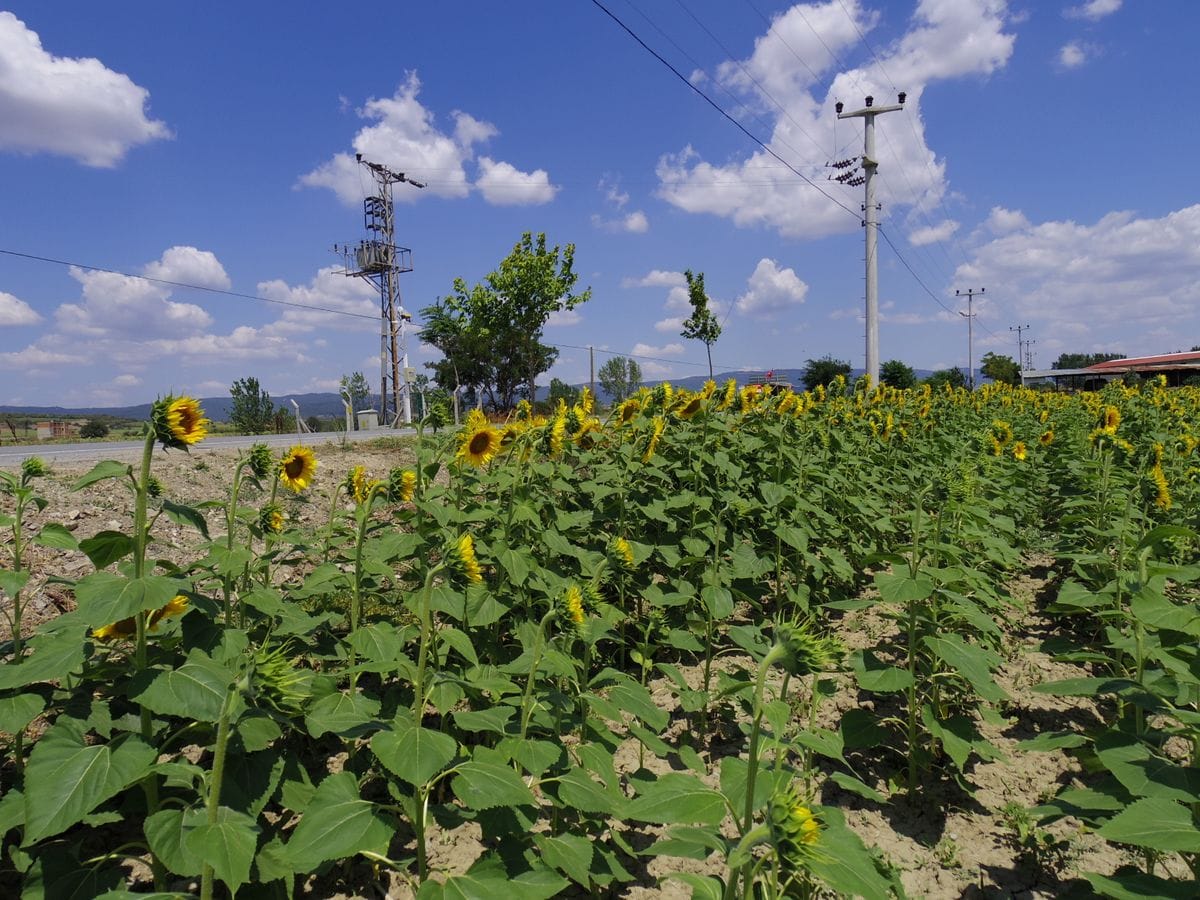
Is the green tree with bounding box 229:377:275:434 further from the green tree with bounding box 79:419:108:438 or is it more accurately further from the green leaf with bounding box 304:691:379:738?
the green leaf with bounding box 304:691:379:738

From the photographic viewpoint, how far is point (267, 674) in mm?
1315

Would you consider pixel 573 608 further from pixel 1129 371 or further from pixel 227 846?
pixel 1129 371

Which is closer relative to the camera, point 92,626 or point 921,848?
point 92,626

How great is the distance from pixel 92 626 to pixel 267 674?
33 centimetres

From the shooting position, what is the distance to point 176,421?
1615 mm

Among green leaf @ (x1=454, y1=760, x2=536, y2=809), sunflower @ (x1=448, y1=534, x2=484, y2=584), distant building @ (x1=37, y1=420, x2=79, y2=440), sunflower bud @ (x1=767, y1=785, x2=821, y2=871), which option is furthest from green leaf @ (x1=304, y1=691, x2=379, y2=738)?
distant building @ (x1=37, y1=420, x2=79, y2=440)

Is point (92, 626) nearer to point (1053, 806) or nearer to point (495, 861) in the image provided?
point (495, 861)

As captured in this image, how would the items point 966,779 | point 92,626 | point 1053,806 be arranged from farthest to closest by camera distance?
point 966,779, point 1053,806, point 92,626

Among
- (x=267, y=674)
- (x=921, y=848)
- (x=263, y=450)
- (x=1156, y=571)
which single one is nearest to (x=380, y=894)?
(x=267, y=674)

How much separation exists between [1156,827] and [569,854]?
1219mm

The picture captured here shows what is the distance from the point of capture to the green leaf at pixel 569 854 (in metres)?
1.51

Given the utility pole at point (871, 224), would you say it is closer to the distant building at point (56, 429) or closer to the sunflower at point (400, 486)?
the sunflower at point (400, 486)

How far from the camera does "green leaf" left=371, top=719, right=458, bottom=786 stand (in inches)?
49.3

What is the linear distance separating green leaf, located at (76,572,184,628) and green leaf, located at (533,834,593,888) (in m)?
0.99
